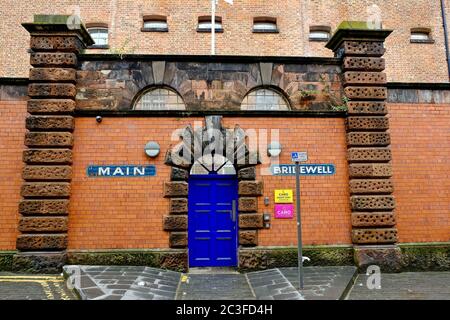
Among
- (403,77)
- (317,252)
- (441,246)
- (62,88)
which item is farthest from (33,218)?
(403,77)

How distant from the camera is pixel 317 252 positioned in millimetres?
9320

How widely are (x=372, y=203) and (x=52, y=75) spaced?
905cm

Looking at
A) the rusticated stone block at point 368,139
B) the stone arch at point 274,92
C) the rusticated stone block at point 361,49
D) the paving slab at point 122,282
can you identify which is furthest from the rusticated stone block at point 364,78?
the paving slab at point 122,282

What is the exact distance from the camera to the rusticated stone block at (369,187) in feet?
31.1

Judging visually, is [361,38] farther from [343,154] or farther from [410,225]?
[410,225]

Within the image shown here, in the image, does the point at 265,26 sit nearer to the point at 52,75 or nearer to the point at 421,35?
the point at 421,35

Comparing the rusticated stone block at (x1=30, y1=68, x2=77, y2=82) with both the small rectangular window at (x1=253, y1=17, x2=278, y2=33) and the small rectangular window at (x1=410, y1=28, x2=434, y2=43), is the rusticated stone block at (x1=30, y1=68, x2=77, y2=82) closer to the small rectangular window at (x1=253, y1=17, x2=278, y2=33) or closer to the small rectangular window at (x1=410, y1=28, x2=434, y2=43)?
the small rectangular window at (x1=253, y1=17, x2=278, y2=33)

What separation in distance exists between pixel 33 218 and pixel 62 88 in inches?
134

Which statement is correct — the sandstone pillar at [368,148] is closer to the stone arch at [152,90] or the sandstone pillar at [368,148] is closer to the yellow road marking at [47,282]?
the stone arch at [152,90]

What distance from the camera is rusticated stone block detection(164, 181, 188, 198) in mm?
9312

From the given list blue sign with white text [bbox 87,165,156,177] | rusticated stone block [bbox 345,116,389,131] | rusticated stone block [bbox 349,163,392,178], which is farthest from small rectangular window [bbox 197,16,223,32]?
rusticated stone block [bbox 349,163,392,178]

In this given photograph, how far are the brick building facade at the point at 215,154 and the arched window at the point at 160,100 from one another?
4 cm

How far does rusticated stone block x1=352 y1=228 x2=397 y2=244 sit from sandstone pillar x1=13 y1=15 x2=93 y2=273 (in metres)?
7.43

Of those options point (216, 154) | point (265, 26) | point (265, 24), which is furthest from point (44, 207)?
point (265, 24)
